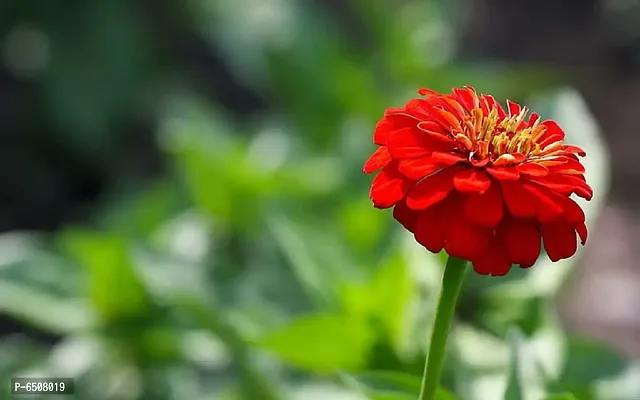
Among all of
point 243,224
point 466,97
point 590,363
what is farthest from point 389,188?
point 243,224

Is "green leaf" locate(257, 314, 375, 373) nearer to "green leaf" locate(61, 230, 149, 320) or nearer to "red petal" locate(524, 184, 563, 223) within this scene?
"green leaf" locate(61, 230, 149, 320)

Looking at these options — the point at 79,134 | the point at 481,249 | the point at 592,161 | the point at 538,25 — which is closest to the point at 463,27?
the point at 538,25

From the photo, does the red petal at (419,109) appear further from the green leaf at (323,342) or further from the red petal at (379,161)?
the green leaf at (323,342)

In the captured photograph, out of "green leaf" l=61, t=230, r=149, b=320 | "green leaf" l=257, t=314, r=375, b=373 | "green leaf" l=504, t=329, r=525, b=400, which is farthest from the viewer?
"green leaf" l=61, t=230, r=149, b=320

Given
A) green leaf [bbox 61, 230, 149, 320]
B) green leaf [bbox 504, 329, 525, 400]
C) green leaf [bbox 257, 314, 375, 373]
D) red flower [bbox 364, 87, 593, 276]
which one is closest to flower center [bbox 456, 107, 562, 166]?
red flower [bbox 364, 87, 593, 276]

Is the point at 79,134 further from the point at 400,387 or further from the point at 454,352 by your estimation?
the point at 400,387
